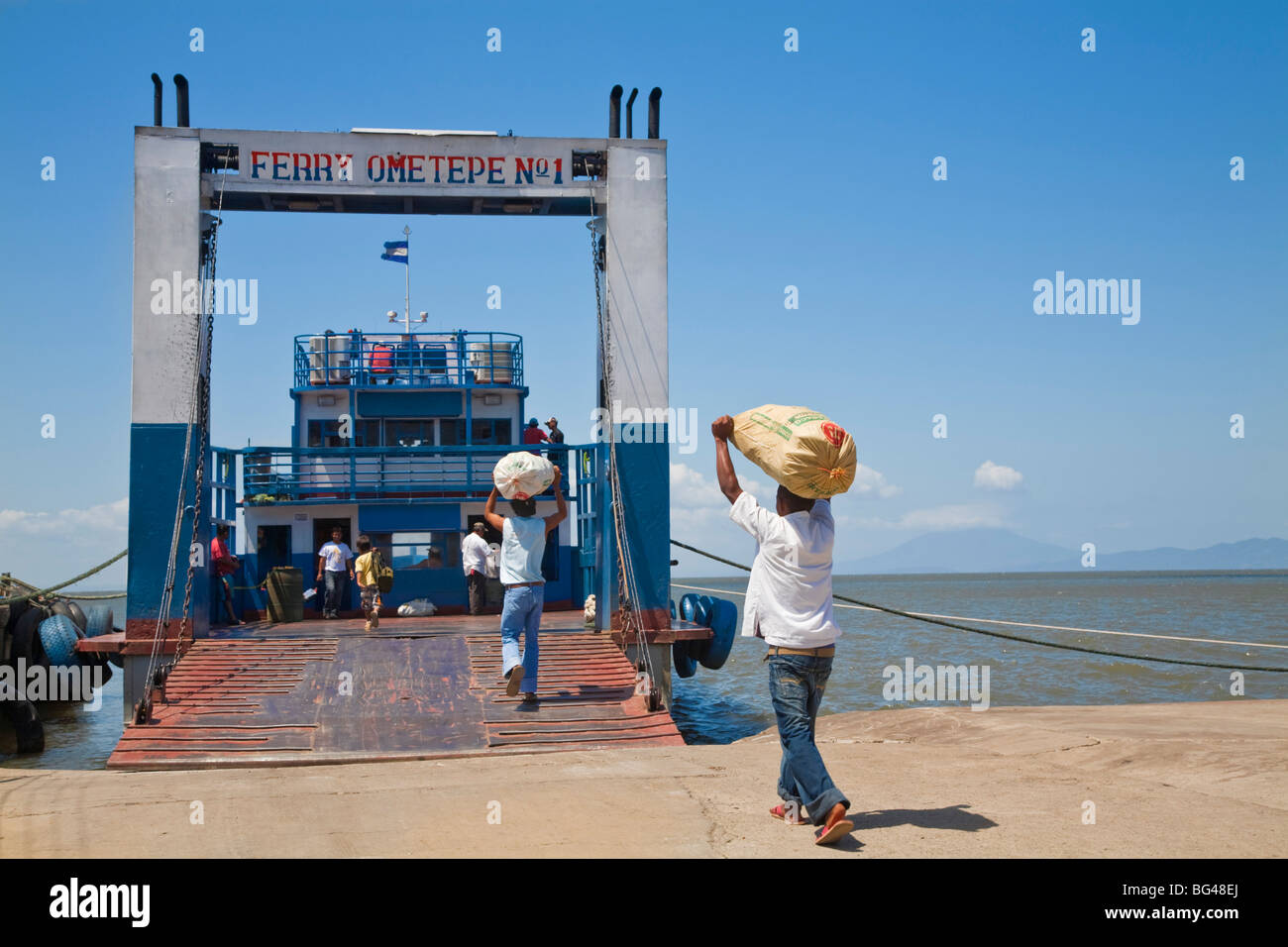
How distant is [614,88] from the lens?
13555 millimetres

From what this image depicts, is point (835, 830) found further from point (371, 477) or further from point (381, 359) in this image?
point (381, 359)

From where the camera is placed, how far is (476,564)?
17.2 m

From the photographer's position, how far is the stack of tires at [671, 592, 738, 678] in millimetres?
13875

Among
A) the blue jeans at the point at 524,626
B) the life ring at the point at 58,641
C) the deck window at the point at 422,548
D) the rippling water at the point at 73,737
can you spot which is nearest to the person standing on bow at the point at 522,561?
the blue jeans at the point at 524,626

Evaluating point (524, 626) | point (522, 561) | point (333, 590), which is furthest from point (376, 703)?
point (333, 590)

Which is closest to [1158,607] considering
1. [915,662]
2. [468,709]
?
[915,662]

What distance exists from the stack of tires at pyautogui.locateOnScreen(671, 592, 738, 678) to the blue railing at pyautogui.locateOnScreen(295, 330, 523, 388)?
656 centimetres

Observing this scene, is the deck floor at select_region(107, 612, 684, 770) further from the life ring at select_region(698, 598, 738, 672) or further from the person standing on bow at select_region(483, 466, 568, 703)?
the life ring at select_region(698, 598, 738, 672)

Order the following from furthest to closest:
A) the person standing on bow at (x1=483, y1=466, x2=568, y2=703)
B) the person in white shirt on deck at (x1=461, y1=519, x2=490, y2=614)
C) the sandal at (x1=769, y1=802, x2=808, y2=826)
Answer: the person in white shirt on deck at (x1=461, y1=519, x2=490, y2=614) → the person standing on bow at (x1=483, y1=466, x2=568, y2=703) → the sandal at (x1=769, y1=802, x2=808, y2=826)

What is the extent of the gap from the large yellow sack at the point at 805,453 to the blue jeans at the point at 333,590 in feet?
40.3

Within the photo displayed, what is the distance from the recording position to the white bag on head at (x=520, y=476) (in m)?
9.74

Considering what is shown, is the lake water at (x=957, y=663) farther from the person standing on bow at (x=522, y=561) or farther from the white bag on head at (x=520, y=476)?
the white bag on head at (x=520, y=476)

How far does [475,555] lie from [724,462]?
37.8 ft

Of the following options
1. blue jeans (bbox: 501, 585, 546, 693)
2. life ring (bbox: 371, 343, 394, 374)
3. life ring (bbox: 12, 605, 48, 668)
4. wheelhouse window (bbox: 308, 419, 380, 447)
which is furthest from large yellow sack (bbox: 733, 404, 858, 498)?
life ring (bbox: 12, 605, 48, 668)
